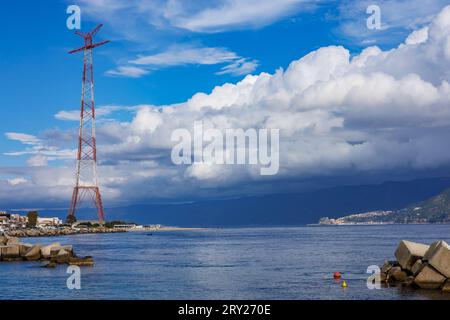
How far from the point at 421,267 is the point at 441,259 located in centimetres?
270

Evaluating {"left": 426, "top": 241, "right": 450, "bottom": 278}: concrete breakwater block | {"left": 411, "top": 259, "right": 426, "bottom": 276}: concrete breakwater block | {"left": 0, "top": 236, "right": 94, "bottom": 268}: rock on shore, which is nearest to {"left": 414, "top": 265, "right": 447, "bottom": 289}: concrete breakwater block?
{"left": 426, "top": 241, "right": 450, "bottom": 278}: concrete breakwater block

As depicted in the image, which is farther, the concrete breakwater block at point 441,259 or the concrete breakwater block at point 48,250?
the concrete breakwater block at point 48,250

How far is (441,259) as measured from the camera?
4322 cm

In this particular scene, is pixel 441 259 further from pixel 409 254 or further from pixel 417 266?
pixel 409 254

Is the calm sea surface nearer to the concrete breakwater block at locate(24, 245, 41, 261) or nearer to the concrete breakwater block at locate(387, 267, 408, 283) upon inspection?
the concrete breakwater block at locate(387, 267, 408, 283)

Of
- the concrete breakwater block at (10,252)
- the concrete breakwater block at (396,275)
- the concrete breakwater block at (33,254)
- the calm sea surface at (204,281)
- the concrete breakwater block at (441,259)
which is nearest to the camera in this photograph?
the concrete breakwater block at (441,259)

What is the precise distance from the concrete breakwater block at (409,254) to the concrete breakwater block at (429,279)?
305 centimetres

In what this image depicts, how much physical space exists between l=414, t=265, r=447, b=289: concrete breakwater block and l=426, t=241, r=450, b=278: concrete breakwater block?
0.43 meters

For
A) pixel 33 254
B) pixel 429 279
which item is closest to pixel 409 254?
pixel 429 279

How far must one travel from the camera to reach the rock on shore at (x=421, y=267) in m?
43.4

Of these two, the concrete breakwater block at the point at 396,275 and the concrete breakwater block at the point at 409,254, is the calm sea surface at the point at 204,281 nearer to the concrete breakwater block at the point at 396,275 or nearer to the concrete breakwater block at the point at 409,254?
the concrete breakwater block at the point at 396,275

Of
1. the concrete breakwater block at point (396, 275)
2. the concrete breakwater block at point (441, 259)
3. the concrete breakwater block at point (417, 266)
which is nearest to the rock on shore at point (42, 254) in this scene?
the concrete breakwater block at point (396, 275)
